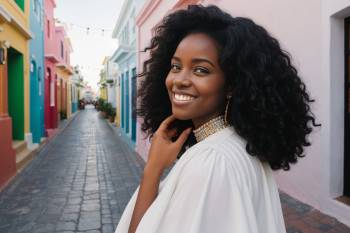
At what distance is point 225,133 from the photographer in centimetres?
123

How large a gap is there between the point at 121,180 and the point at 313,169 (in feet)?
12.1

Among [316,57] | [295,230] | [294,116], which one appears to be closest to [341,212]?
[295,230]

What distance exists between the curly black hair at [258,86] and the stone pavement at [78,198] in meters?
2.82

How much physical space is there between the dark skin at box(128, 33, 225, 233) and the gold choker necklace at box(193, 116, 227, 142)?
0.09 feet

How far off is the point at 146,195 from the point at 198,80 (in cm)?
44

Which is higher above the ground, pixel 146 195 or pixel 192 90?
pixel 192 90

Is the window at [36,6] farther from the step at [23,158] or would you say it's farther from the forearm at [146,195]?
the forearm at [146,195]

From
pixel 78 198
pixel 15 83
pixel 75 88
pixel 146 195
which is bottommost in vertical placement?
pixel 78 198

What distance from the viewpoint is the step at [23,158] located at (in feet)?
25.8

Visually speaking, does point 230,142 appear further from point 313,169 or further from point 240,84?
point 313,169

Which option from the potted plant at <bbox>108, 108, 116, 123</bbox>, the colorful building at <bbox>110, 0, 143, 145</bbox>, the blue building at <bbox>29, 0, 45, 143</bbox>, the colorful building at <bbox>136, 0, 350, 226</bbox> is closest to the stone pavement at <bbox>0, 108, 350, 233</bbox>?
the colorful building at <bbox>136, 0, 350, 226</bbox>

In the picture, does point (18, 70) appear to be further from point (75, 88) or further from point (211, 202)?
point (75, 88)

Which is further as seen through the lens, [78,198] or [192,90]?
[78,198]

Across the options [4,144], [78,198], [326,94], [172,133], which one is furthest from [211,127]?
[4,144]
